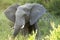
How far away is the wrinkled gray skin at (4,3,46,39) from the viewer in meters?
5.83

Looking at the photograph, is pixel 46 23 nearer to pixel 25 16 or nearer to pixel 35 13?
pixel 35 13

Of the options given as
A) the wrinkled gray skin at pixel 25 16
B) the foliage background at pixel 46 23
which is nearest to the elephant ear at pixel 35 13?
the wrinkled gray skin at pixel 25 16

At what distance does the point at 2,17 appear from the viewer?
931cm

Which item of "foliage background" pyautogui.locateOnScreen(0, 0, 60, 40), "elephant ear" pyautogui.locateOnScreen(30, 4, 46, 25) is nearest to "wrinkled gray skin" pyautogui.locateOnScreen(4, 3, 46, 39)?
"elephant ear" pyautogui.locateOnScreen(30, 4, 46, 25)

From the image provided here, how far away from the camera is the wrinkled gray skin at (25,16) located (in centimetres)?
583

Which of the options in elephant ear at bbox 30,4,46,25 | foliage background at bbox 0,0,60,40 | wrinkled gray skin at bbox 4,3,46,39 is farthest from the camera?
foliage background at bbox 0,0,60,40

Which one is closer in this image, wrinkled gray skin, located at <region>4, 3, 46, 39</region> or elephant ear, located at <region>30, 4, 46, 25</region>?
wrinkled gray skin, located at <region>4, 3, 46, 39</region>

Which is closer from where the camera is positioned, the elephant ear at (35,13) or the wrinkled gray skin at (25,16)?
the wrinkled gray skin at (25,16)

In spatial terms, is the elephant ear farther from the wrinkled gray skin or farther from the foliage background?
the foliage background

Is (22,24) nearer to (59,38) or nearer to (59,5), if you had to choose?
(59,38)

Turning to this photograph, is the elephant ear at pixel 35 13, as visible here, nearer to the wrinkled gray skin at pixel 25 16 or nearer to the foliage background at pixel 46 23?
the wrinkled gray skin at pixel 25 16

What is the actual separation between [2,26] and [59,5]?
2.38 metres

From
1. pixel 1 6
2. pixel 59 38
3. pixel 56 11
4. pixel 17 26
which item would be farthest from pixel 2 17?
pixel 59 38

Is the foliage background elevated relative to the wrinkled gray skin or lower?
lower
